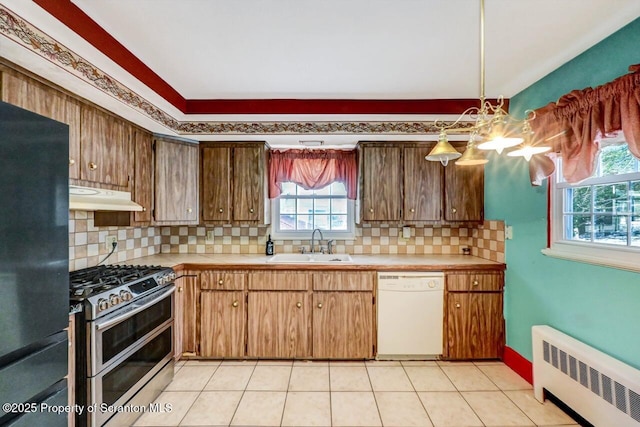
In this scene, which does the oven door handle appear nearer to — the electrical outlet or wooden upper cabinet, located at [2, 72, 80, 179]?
the electrical outlet

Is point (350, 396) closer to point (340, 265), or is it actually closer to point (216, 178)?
point (340, 265)

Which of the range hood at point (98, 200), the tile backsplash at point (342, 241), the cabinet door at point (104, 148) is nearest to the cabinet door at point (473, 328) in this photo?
the tile backsplash at point (342, 241)

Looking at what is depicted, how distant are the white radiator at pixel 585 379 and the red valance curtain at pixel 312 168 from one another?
6.79 feet

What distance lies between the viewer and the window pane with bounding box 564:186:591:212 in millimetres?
1875

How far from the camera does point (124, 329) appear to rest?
5.69 feet

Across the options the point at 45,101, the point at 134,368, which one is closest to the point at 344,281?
the point at 134,368

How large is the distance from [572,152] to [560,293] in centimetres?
100

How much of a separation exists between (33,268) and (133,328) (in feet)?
3.10

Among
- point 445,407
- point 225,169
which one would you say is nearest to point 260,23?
point 225,169

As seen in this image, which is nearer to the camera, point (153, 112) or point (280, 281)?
point (153, 112)

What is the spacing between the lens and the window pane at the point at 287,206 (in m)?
3.34

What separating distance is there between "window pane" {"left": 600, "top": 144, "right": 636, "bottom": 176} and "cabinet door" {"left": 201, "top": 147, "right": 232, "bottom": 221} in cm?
301

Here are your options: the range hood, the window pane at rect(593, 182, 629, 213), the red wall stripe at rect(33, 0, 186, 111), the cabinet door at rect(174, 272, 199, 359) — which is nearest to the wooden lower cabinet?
the window pane at rect(593, 182, 629, 213)

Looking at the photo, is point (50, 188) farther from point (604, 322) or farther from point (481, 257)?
point (481, 257)
